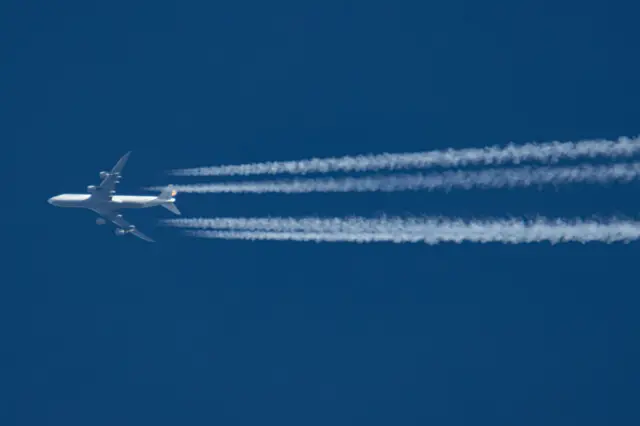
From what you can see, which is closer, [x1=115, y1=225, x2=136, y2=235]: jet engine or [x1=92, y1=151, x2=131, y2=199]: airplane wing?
[x1=92, y1=151, x2=131, y2=199]: airplane wing

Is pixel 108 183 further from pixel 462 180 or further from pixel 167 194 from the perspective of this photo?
pixel 462 180

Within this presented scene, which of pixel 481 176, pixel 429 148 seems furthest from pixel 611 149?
pixel 429 148

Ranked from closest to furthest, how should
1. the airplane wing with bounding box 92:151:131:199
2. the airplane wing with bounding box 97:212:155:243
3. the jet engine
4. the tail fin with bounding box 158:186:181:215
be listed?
1. the tail fin with bounding box 158:186:181:215
2. the airplane wing with bounding box 92:151:131:199
3. the jet engine
4. the airplane wing with bounding box 97:212:155:243

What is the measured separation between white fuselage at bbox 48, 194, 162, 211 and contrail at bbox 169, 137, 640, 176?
19.1ft

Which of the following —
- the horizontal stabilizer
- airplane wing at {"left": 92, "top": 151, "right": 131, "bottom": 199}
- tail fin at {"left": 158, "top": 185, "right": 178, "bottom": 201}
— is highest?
airplane wing at {"left": 92, "top": 151, "right": 131, "bottom": 199}

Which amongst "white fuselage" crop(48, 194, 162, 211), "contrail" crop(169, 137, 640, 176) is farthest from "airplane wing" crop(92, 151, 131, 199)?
"contrail" crop(169, 137, 640, 176)

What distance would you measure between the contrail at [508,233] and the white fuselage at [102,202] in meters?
11.7

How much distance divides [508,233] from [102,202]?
86.0 feet

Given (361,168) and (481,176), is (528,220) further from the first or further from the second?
(361,168)

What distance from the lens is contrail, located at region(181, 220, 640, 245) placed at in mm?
34594

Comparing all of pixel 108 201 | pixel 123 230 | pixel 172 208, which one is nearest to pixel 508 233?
pixel 172 208

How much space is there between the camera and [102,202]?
53531mm

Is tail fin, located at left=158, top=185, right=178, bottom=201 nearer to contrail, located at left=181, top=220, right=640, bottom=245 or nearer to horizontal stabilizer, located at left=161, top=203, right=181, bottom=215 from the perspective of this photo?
horizontal stabilizer, located at left=161, top=203, right=181, bottom=215

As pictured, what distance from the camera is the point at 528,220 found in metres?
38.1
